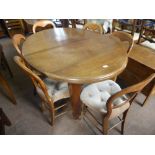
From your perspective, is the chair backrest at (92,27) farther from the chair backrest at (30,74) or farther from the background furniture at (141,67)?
the chair backrest at (30,74)

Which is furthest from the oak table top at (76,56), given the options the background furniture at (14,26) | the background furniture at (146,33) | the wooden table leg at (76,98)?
the background furniture at (14,26)

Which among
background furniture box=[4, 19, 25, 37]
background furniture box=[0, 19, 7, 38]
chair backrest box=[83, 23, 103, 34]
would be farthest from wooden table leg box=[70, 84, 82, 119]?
background furniture box=[0, 19, 7, 38]

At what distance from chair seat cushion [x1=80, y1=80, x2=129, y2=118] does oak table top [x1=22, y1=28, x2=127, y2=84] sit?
25 centimetres

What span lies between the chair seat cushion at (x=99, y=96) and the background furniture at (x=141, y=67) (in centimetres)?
60

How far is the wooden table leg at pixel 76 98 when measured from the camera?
4.68 ft

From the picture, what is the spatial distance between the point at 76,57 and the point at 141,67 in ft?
3.09

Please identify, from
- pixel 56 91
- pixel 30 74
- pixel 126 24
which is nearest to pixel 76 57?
pixel 56 91

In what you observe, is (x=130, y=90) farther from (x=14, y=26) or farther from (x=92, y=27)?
(x=14, y=26)

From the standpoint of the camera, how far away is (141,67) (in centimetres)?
186

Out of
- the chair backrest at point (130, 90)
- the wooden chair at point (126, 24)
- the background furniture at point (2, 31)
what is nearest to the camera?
the chair backrest at point (130, 90)

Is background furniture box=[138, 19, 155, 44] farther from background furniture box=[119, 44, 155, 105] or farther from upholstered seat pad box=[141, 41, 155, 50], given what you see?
background furniture box=[119, 44, 155, 105]

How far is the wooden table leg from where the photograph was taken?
56.2 inches
